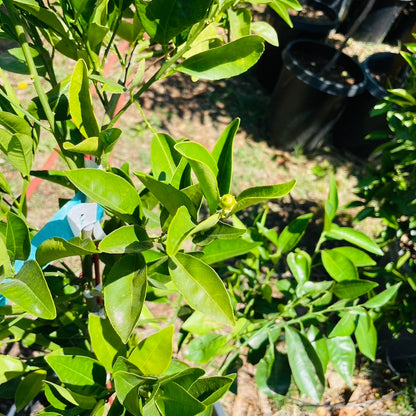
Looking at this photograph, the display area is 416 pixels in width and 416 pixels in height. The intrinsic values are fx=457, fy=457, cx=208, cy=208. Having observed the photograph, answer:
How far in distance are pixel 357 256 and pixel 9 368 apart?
84cm

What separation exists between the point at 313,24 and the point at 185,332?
2.93 meters

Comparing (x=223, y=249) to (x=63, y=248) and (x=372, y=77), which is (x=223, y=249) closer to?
(x=63, y=248)

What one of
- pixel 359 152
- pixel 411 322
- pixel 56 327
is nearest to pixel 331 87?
pixel 359 152

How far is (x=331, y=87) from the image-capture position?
2719mm

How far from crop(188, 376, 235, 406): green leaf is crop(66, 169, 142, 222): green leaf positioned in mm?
247

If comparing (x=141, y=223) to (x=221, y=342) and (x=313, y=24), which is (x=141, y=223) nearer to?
(x=221, y=342)

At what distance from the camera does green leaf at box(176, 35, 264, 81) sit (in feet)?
2.12

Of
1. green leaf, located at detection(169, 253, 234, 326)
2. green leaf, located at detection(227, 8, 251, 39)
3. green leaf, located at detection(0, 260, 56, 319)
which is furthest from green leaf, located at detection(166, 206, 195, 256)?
green leaf, located at detection(227, 8, 251, 39)

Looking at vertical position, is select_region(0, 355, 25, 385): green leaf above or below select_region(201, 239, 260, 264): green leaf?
below

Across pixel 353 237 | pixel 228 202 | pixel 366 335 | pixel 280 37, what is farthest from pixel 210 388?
pixel 280 37

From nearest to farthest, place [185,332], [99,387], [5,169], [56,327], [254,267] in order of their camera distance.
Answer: [99,387], [56,327], [185,332], [254,267], [5,169]

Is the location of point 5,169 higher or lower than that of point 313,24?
lower

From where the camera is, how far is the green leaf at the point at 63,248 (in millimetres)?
536

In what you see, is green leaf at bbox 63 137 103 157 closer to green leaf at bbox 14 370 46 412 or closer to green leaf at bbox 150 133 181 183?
green leaf at bbox 150 133 181 183
